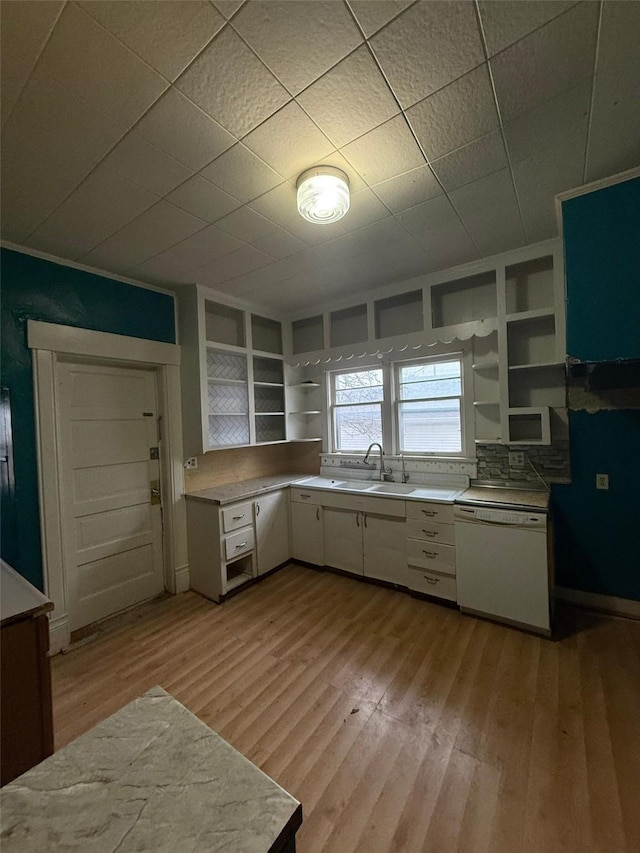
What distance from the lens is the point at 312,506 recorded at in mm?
3432

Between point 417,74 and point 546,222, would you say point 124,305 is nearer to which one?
point 417,74

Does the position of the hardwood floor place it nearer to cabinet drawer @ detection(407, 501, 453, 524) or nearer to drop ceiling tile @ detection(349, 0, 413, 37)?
cabinet drawer @ detection(407, 501, 453, 524)

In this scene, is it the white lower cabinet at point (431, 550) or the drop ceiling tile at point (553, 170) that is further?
the white lower cabinet at point (431, 550)

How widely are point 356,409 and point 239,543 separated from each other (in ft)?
6.06

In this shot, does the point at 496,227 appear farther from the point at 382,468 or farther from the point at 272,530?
the point at 272,530

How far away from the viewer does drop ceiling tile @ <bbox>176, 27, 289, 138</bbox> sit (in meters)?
1.16

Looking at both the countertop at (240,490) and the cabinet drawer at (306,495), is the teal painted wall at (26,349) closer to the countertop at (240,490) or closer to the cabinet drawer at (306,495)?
the countertop at (240,490)

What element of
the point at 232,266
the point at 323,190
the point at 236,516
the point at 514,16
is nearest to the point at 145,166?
the point at 323,190

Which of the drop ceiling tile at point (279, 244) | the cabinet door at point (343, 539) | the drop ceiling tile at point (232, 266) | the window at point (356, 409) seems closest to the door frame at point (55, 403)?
the drop ceiling tile at point (232, 266)

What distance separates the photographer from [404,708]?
5.93 ft

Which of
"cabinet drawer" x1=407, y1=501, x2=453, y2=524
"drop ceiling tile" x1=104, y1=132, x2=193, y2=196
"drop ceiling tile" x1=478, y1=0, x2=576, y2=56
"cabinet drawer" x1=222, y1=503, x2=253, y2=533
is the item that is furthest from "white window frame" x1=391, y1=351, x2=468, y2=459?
"drop ceiling tile" x1=104, y1=132, x2=193, y2=196

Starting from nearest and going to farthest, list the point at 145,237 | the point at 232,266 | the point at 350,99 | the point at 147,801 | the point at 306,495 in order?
Answer: the point at 147,801
the point at 350,99
the point at 145,237
the point at 232,266
the point at 306,495

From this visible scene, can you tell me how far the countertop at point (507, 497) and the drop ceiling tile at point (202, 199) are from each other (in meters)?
2.49

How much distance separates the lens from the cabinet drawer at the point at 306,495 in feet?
11.1
